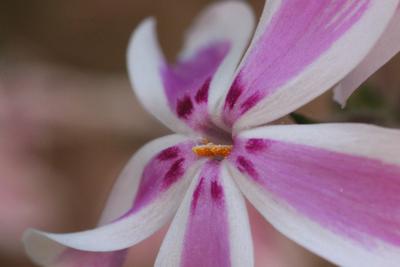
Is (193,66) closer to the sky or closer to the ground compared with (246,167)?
closer to the sky

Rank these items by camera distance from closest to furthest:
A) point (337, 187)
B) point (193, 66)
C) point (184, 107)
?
point (337, 187) < point (184, 107) < point (193, 66)

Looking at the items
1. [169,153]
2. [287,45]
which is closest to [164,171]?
[169,153]

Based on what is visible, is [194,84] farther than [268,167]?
Yes

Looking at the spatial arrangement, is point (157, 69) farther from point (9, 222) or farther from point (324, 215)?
point (9, 222)

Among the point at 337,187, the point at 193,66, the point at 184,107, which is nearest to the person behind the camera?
the point at 337,187

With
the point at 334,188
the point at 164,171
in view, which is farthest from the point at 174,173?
the point at 334,188

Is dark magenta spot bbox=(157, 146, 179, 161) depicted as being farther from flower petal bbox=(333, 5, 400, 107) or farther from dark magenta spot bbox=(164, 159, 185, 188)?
flower petal bbox=(333, 5, 400, 107)

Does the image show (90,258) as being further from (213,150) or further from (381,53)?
(381,53)

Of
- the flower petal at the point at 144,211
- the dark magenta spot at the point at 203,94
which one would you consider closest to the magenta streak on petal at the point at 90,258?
the flower petal at the point at 144,211
